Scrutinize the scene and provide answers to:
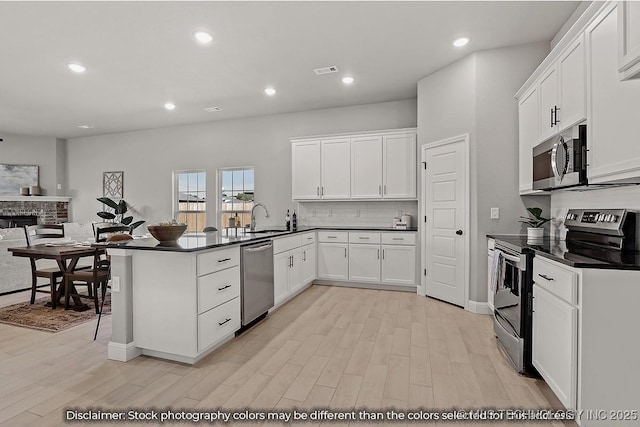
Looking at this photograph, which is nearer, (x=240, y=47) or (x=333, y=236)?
(x=240, y=47)

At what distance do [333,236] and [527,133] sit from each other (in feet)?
9.30

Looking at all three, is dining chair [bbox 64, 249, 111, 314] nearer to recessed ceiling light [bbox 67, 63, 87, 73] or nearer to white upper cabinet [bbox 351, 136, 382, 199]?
recessed ceiling light [bbox 67, 63, 87, 73]

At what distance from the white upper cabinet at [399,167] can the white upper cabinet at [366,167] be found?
90 mm

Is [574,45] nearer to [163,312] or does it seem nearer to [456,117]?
[456,117]

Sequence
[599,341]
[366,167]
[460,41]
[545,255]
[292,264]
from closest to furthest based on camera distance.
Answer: [599,341] → [545,255] → [460,41] → [292,264] → [366,167]

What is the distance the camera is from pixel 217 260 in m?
2.75

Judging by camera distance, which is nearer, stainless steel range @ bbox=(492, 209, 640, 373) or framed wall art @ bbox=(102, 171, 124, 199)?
stainless steel range @ bbox=(492, 209, 640, 373)

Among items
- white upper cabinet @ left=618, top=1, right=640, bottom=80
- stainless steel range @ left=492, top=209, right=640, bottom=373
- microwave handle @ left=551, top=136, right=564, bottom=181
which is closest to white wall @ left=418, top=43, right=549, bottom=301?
stainless steel range @ left=492, top=209, right=640, bottom=373

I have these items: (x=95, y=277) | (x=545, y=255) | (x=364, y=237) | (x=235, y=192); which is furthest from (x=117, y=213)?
(x=545, y=255)

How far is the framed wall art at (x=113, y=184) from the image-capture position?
7371 millimetres

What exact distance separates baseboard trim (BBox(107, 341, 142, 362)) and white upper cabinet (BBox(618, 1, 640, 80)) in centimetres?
365

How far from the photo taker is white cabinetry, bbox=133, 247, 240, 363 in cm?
248

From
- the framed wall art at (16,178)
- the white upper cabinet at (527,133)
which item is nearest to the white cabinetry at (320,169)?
the white upper cabinet at (527,133)

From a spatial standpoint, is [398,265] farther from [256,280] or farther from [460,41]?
[460,41]
